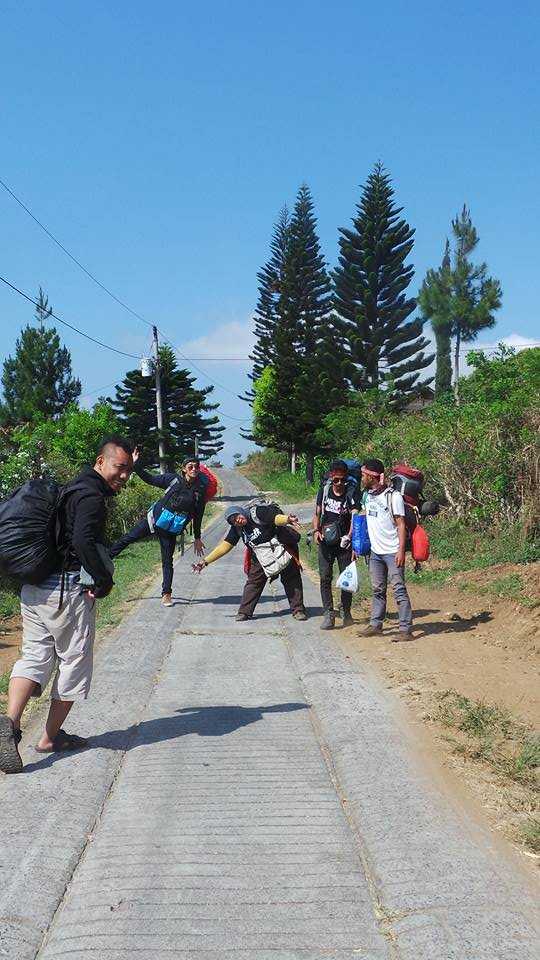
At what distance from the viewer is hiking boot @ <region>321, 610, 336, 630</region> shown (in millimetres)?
9344

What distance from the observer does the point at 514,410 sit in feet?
44.5

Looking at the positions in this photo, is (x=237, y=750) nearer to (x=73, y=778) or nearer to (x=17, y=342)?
(x=73, y=778)

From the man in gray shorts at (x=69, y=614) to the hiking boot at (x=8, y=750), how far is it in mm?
18

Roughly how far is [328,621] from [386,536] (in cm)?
124

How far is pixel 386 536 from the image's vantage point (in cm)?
867

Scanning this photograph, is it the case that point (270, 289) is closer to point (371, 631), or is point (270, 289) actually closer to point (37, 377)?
point (37, 377)

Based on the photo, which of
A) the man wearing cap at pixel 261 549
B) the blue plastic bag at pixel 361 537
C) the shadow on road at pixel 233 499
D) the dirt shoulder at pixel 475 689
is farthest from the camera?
the shadow on road at pixel 233 499

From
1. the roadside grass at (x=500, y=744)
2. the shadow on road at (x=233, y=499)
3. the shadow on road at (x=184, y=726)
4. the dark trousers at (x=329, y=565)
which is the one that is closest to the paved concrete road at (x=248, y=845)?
the shadow on road at (x=184, y=726)

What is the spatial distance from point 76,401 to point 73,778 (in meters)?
56.4

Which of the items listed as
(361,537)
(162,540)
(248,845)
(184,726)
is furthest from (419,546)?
(248,845)

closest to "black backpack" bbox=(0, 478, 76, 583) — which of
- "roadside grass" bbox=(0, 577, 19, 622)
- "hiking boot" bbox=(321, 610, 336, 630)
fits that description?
"hiking boot" bbox=(321, 610, 336, 630)

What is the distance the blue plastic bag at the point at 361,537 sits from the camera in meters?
9.04

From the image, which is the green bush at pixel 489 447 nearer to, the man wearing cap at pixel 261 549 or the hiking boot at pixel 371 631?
the man wearing cap at pixel 261 549

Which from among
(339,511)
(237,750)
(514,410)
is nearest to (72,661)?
(237,750)
